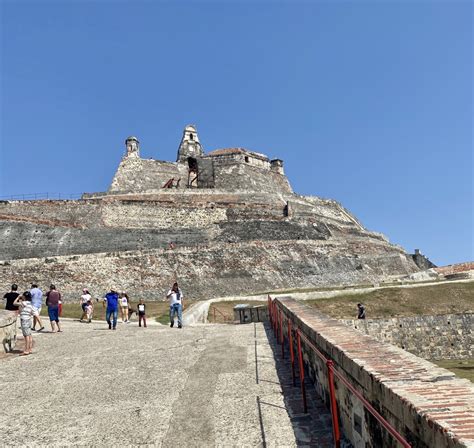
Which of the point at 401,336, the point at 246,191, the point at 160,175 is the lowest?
the point at 401,336

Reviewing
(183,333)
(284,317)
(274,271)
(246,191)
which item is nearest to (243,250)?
Result: (274,271)

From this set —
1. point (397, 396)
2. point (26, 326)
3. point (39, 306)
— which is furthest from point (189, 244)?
point (397, 396)

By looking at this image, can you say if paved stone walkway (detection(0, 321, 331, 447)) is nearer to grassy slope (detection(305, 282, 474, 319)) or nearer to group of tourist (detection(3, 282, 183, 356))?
group of tourist (detection(3, 282, 183, 356))

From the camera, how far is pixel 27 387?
680 centimetres

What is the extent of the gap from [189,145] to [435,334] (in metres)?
50.9

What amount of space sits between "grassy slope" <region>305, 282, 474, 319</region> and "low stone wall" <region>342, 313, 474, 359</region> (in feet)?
3.48

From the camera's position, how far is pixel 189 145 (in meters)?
65.2

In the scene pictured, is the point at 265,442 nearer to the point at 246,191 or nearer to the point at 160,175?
the point at 246,191

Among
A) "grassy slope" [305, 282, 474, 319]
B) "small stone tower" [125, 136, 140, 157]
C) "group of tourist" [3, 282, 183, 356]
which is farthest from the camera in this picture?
"small stone tower" [125, 136, 140, 157]

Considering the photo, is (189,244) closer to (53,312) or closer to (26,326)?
(53,312)

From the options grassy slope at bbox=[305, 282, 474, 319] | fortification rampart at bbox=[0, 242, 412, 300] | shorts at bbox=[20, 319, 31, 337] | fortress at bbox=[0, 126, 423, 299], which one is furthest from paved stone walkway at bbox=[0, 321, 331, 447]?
fortress at bbox=[0, 126, 423, 299]

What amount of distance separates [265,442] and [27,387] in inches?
177

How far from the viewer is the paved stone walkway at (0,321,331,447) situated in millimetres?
4562

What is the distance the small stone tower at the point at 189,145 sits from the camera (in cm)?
6425
